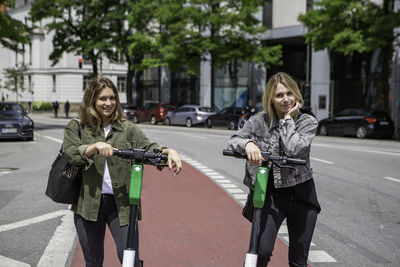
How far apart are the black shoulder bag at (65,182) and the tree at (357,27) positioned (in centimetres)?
2142

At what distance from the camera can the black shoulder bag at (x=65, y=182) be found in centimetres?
319

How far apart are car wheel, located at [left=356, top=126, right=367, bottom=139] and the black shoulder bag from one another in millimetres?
21171

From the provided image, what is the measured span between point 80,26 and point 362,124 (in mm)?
27151

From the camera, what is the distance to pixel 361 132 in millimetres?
23047

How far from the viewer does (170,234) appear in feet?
18.8

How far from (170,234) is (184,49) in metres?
29.5

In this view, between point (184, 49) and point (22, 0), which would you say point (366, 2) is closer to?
point (184, 49)

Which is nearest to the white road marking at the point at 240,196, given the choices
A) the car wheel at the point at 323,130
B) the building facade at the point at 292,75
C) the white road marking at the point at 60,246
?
the white road marking at the point at 60,246

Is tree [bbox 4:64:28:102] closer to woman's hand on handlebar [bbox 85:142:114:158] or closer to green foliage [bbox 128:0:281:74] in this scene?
green foliage [bbox 128:0:281:74]

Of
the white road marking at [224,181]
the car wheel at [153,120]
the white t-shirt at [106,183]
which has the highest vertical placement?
the white t-shirt at [106,183]

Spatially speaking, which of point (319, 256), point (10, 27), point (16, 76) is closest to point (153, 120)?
point (10, 27)

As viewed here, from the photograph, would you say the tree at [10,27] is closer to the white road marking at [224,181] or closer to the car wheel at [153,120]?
the car wheel at [153,120]

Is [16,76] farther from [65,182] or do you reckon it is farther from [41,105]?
[65,182]

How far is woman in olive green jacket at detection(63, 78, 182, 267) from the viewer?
3.17 meters
